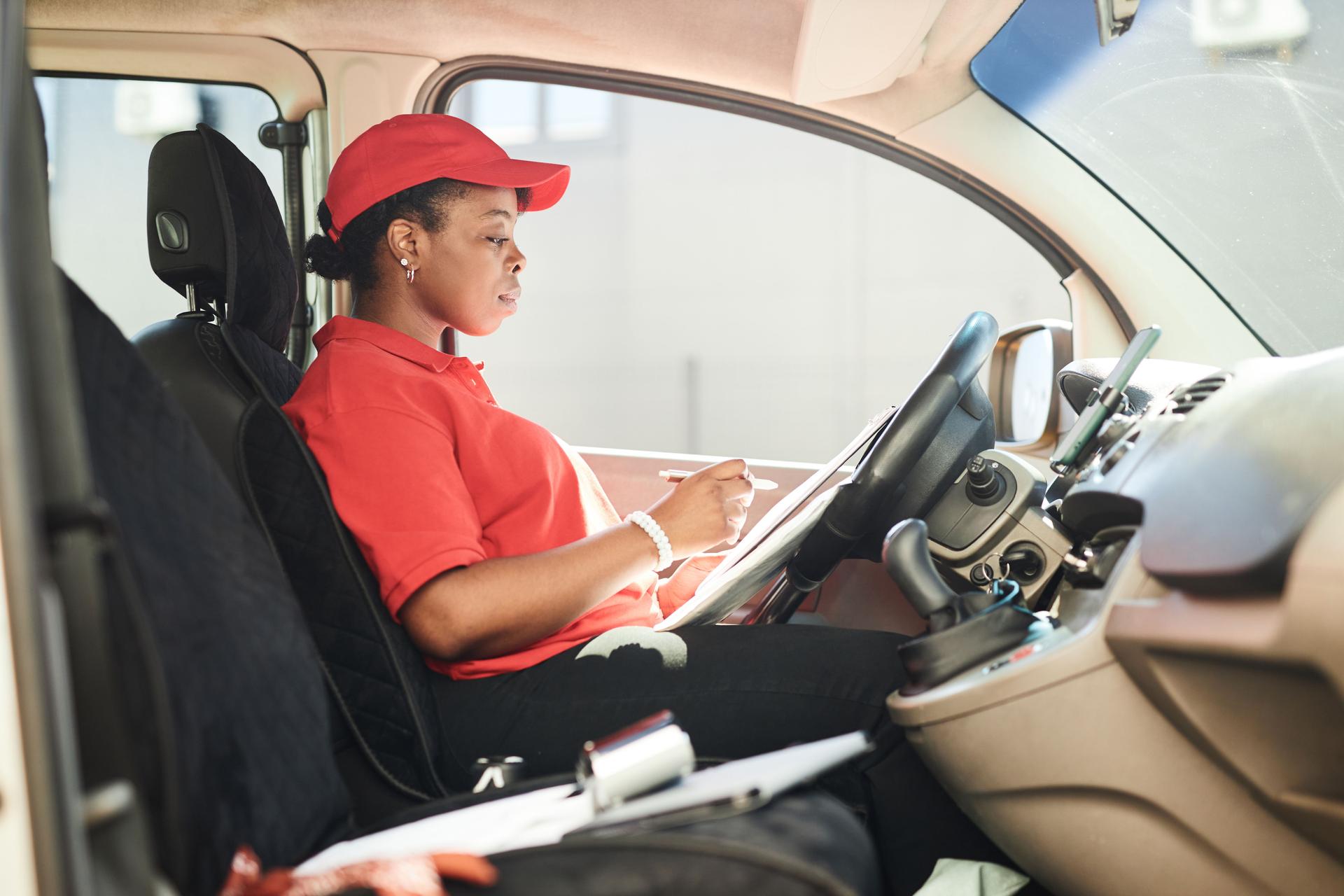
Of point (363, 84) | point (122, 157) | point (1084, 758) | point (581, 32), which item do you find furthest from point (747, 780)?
point (122, 157)

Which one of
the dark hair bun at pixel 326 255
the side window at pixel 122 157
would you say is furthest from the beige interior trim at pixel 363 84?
the dark hair bun at pixel 326 255

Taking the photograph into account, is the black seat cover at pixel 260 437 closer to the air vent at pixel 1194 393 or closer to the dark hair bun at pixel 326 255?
the dark hair bun at pixel 326 255

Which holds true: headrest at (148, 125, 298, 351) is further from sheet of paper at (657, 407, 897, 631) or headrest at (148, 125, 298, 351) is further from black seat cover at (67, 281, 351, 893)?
sheet of paper at (657, 407, 897, 631)

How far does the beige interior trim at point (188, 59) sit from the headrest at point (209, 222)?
0.67m

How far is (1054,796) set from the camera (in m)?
0.85

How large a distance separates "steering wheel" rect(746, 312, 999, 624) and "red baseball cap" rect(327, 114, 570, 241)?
0.58 metres

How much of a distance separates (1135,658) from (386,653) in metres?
0.71

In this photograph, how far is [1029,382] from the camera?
1853mm

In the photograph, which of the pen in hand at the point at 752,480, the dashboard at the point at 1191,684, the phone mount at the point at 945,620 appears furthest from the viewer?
the pen in hand at the point at 752,480

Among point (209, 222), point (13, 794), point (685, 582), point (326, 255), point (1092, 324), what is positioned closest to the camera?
point (13, 794)

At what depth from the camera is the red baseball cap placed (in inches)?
53.5

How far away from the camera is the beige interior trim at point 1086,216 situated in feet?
5.47

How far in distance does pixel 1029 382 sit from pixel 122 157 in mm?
1672

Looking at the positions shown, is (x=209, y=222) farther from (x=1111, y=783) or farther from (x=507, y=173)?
(x=1111, y=783)
